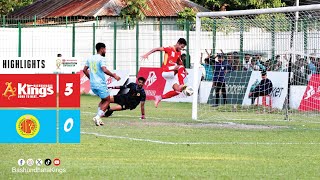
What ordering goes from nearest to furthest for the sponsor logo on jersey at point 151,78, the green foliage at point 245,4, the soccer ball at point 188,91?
the soccer ball at point 188,91
the sponsor logo on jersey at point 151,78
the green foliage at point 245,4

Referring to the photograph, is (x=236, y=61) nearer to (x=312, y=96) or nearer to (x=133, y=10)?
(x=312, y=96)

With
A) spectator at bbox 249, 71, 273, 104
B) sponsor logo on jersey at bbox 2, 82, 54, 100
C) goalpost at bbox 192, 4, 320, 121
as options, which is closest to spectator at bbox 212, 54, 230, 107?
goalpost at bbox 192, 4, 320, 121

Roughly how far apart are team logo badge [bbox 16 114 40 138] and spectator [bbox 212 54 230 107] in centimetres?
1541

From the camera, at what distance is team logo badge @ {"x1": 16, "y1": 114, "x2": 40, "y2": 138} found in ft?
58.3

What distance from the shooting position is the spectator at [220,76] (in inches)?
1330

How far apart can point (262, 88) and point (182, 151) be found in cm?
1585

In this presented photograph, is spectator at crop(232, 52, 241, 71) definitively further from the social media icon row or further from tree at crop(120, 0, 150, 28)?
tree at crop(120, 0, 150, 28)

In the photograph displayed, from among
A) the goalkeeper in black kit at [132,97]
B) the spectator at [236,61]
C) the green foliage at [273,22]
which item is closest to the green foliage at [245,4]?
the spectator at [236,61]

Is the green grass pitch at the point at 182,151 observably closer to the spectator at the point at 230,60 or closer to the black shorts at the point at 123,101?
the black shorts at the point at 123,101

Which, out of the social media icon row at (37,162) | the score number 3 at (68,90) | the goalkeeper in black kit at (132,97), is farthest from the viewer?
the goalkeeper in black kit at (132,97)

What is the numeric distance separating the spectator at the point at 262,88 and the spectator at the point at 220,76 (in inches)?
35.2

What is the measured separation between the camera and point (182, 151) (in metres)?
20.4

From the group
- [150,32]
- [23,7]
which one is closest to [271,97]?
[150,32]
